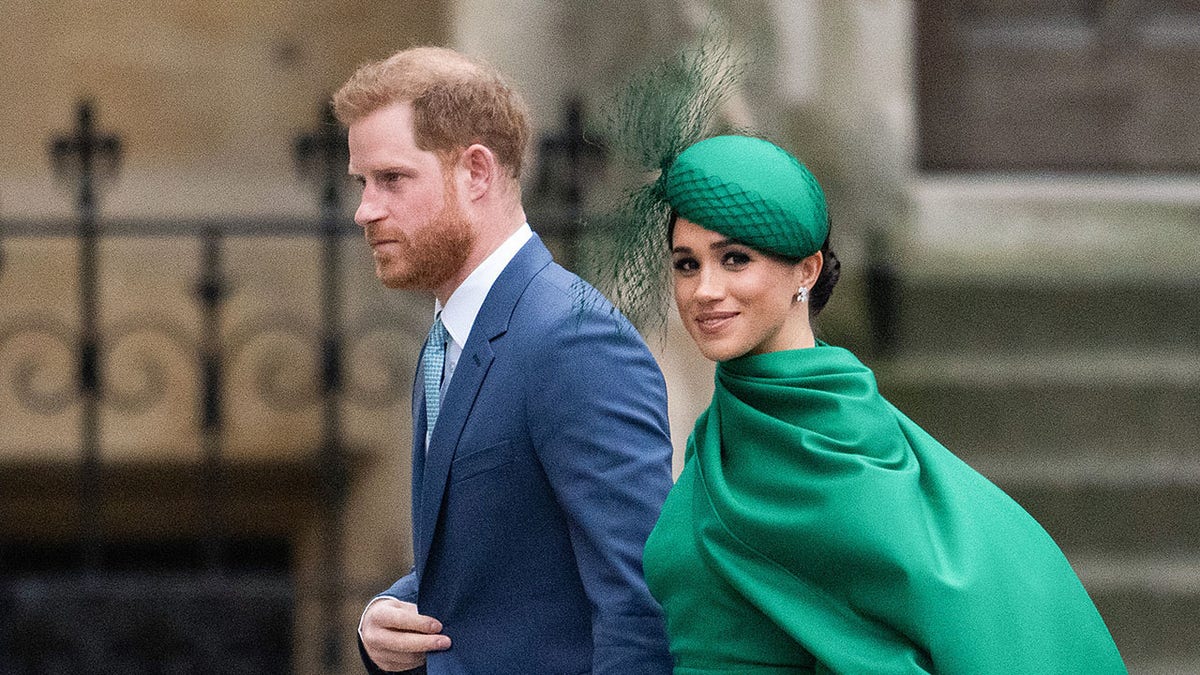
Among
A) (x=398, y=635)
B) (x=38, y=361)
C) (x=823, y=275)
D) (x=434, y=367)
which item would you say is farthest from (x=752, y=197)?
(x=38, y=361)

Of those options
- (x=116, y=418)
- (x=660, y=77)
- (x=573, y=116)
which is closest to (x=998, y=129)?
(x=573, y=116)

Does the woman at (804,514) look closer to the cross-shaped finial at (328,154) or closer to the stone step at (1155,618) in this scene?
the stone step at (1155,618)

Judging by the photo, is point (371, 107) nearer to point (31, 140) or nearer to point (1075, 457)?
point (1075, 457)

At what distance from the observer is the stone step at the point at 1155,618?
468cm

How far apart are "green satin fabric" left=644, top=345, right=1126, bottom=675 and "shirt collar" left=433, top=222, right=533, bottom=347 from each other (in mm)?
489

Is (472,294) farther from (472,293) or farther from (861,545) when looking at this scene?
(861,545)

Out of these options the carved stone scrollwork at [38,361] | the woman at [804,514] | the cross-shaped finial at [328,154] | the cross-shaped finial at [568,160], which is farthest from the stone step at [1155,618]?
the carved stone scrollwork at [38,361]

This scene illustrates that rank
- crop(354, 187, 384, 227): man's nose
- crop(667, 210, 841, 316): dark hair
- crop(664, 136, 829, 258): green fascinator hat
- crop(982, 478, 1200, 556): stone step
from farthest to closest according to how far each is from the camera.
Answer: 1. crop(982, 478, 1200, 556): stone step
2. crop(354, 187, 384, 227): man's nose
3. crop(667, 210, 841, 316): dark hair
4. crop(664, 136, 829, 258): green fascinator hat

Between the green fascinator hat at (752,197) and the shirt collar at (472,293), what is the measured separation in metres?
0.43

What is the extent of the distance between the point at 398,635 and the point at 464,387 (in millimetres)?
364

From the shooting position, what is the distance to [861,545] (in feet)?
6.49

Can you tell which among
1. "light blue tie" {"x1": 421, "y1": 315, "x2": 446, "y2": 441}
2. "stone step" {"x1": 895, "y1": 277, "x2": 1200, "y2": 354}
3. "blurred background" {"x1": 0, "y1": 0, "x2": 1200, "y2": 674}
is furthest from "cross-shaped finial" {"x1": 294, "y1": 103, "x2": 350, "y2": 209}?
"light blue tie" {"x1": 421, "y1": 315, "x2": 446, "y2": 441}

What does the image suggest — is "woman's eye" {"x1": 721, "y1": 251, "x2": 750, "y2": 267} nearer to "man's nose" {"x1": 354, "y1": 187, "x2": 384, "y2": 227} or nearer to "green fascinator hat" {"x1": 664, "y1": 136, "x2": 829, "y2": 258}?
"green fascinator hat" {"x1": 664, "y1": 136, "x2": 829, "y2": 258}

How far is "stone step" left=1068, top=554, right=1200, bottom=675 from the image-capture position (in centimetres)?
468
